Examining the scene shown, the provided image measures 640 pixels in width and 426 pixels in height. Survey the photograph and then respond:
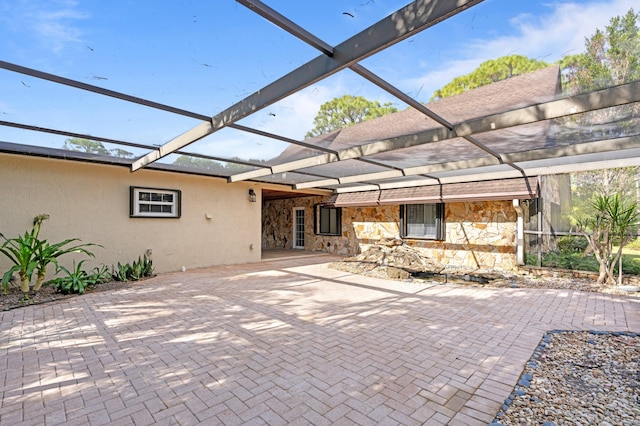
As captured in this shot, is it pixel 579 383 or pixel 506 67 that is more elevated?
pixel 506 67

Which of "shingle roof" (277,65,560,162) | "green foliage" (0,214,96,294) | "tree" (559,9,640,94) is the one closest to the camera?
"tree" (559,9,640,94)

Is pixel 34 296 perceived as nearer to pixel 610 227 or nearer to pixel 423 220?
pixel 423 220

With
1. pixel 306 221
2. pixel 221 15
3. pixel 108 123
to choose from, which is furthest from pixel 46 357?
pixel 306 221

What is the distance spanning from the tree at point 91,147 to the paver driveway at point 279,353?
306cm

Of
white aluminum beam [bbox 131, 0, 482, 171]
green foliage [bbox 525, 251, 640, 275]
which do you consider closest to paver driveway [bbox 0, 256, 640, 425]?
green foliage [bbox 525, 251, 640, 275]

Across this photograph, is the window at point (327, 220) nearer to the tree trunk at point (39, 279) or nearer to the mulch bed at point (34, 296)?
the mulch bed at point (34, 296)

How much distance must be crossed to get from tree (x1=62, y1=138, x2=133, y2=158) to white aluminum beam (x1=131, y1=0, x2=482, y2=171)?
13.1ft

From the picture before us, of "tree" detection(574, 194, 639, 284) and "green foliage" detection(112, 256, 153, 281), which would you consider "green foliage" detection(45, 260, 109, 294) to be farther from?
"tree" detection(574, 194, 639, 284)

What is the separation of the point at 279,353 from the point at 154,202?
23.3 feet

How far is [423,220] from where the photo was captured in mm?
11320

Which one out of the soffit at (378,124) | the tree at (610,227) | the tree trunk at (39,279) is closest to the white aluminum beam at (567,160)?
the soffit at (378,124)

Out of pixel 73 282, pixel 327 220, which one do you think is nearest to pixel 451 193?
pixel 327 220

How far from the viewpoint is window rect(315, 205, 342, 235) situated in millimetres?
13977

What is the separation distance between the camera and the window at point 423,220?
10719 millimetres
